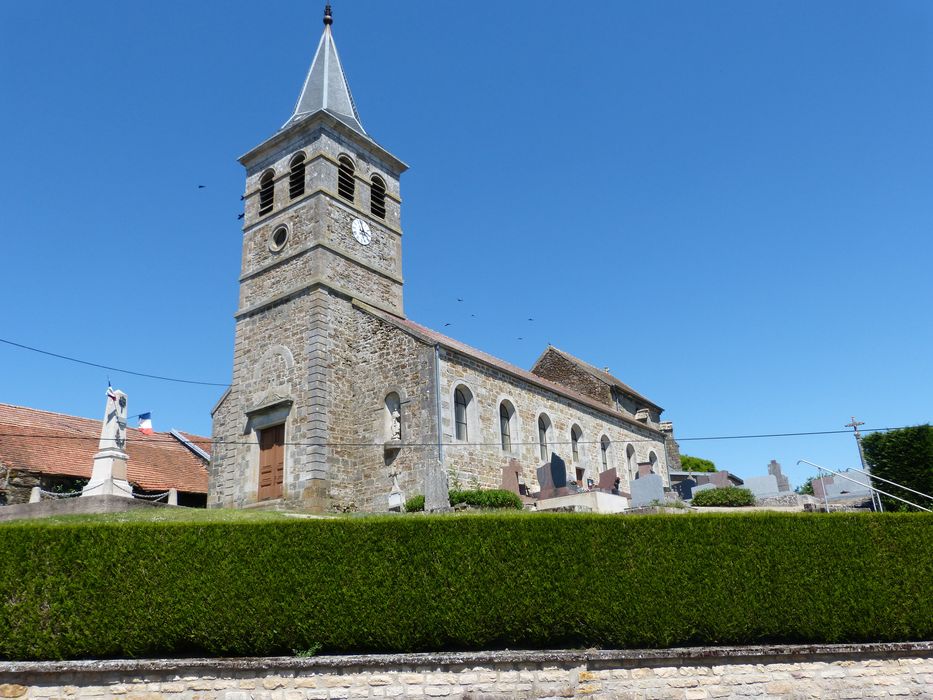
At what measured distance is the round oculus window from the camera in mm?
23703

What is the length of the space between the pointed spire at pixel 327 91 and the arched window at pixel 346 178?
1717 mm

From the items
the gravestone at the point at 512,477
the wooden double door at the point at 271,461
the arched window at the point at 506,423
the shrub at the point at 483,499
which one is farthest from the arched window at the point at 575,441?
the wooden double door at the point at 271,461

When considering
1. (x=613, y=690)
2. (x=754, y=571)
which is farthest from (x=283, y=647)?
(x=754, y=571)

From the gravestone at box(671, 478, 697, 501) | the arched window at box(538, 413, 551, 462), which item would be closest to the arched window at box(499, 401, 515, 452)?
the arched window at box(538, 413, 551, 462)

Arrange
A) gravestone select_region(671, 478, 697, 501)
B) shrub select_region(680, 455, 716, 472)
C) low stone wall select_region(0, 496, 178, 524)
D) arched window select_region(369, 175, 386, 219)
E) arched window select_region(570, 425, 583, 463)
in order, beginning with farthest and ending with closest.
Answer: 1. shrub select_region(680, 455, 716, 472)
2. arched window select_region(570, 425, 583, 463)
3. arched window select_region(369, 175, 386, 219)
4. gravestone select_region(671, 478, 697, 501)
5. low stone wall select_region(0, 496, 178, 524)

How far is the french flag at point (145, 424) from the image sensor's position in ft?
96.2

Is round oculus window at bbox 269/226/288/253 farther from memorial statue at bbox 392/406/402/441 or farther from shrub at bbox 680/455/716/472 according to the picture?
shrub at bbox 680/455/716/472

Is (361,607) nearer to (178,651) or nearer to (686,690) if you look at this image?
(178,651)

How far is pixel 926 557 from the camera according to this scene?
10898mm

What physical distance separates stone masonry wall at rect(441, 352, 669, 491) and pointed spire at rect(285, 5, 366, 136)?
35.0ft

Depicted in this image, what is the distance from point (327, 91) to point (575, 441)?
1678 cm

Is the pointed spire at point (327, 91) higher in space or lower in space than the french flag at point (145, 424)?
higher

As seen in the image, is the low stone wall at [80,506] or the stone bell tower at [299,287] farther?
the stone bell tower at [299,287]

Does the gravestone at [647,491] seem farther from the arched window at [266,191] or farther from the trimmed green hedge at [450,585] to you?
the arched window at [266,191]
